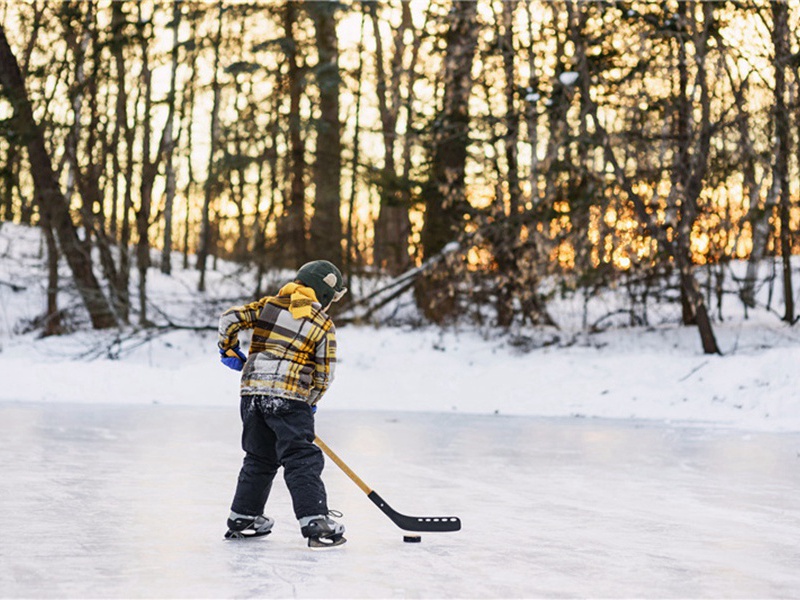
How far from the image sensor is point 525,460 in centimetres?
920

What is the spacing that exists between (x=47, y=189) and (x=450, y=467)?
14.2m

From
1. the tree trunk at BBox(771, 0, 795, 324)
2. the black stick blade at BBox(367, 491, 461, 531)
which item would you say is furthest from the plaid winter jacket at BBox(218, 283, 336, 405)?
the tree trunk at BBox(771, 0, 795, 324)

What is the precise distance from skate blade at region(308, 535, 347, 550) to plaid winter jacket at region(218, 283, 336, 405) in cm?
63

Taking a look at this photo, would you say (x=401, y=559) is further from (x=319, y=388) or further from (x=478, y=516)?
(x=478, y=516)

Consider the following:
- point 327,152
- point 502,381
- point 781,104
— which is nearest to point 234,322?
point 502,381

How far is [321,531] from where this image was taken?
5121 mm

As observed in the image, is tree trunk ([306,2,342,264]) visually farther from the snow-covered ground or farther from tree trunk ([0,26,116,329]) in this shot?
tree trunk ([0,26,116,329])

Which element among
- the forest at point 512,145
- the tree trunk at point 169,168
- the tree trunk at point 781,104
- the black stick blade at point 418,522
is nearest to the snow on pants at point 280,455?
the black stick blade at point 418,522

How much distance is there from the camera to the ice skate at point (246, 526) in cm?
530

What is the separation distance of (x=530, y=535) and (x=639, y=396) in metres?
9.05

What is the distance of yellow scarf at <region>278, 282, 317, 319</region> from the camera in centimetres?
521

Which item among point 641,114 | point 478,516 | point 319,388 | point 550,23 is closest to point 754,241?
point 641,114

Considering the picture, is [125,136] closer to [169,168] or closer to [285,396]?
[169,168]

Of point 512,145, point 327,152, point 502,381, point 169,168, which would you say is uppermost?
point 169,168
